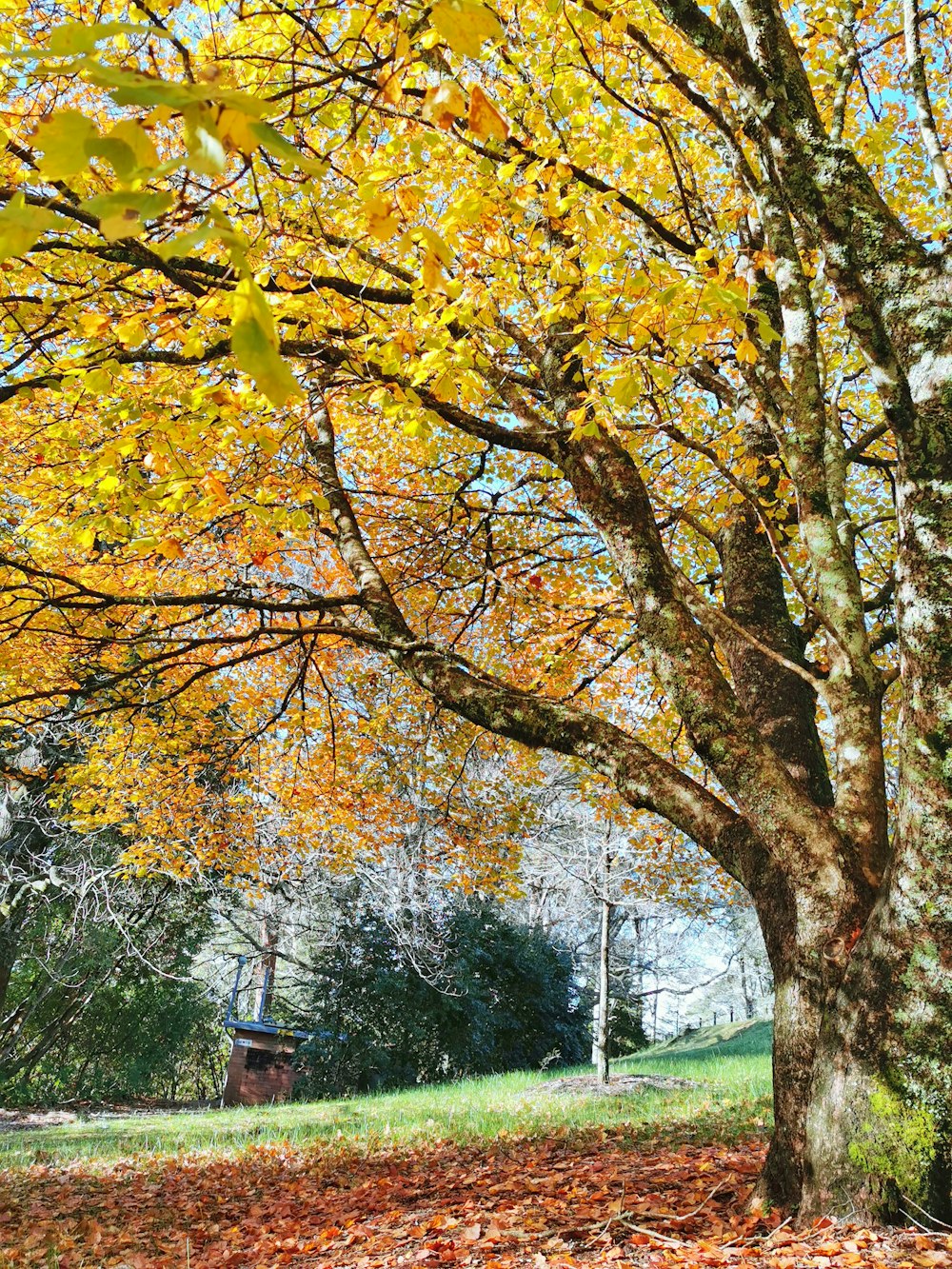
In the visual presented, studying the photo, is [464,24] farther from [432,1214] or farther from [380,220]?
[432,1214]

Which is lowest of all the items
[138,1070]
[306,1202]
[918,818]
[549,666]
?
[138,1070]

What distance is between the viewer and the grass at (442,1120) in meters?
7.00

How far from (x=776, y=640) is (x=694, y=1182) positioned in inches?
112

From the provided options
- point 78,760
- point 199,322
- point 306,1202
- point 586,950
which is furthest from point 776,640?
point 586,950

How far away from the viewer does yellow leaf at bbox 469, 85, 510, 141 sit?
79.4 inches

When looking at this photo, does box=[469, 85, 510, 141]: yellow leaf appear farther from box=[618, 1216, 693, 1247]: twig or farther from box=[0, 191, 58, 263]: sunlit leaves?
box=[618, 1216, 693, 1247]: twig

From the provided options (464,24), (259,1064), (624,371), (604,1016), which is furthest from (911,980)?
(259,1064)

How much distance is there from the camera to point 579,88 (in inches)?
180

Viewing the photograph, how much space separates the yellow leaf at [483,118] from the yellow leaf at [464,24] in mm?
706

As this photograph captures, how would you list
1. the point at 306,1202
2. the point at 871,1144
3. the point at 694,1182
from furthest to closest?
the point at 306,1202
the point at 694,1182
the point at 871,1144

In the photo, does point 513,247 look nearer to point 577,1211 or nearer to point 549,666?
point 549,666

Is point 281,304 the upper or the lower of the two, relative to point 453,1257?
upper

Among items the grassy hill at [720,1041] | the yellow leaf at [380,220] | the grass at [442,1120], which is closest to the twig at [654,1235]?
the grass at [442,1120]

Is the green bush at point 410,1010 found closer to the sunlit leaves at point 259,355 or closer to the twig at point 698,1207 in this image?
the twig at point 698,1207
